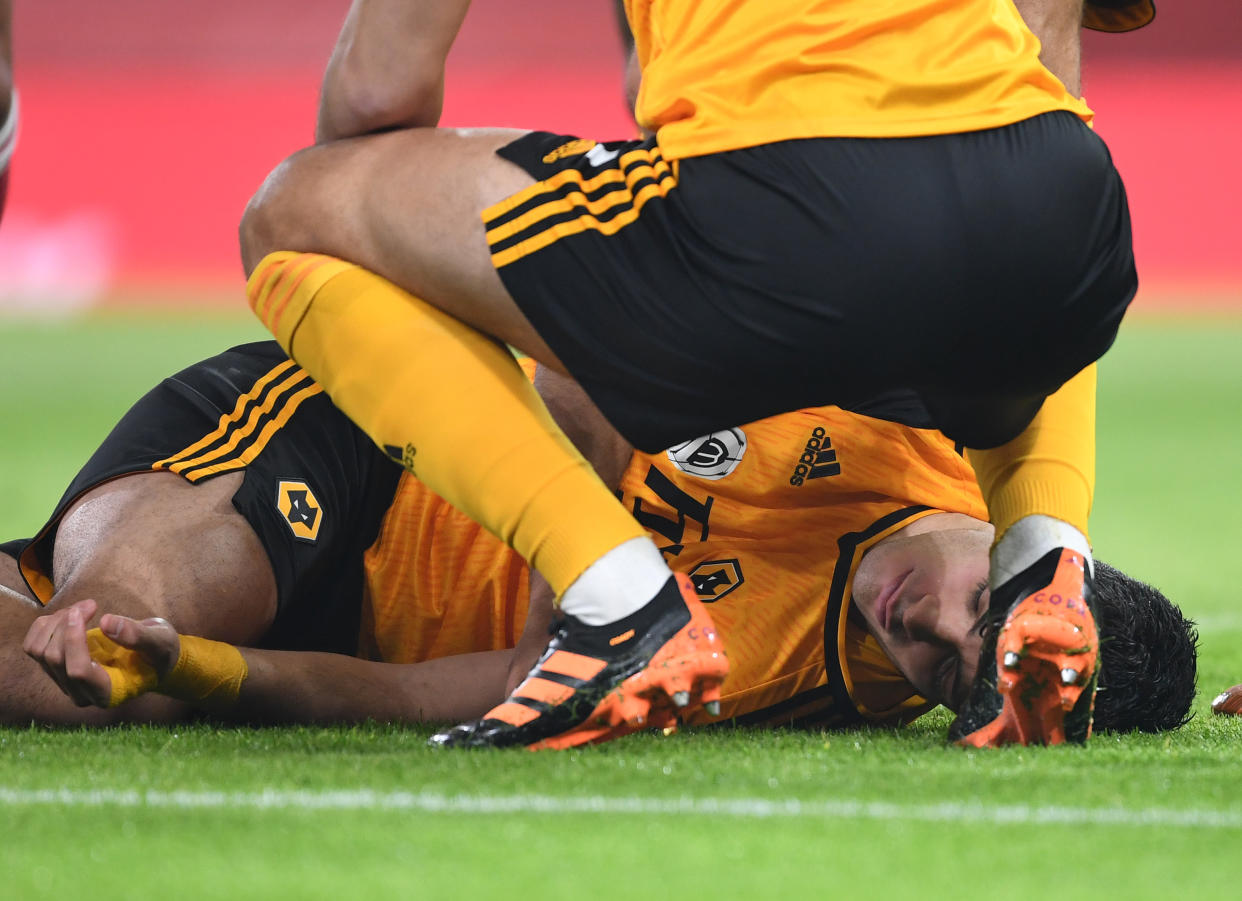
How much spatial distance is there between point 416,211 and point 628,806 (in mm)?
685

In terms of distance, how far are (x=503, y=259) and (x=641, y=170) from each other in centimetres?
17

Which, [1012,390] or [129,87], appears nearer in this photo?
[1012,390]

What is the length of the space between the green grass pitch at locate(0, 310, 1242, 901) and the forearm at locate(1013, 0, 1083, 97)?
3.44 ft

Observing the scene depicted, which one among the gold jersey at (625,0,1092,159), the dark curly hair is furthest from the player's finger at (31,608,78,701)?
the dark curly hair

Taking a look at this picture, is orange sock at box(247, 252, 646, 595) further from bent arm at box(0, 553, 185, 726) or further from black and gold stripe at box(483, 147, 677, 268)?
bent arm at box(0, 553, 185, 726)

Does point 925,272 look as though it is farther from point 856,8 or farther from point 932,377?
point 856,8

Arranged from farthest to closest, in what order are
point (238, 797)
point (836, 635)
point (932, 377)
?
point (836, 635), point (932, 377), point (238, 797)

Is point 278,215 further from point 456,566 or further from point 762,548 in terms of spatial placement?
point 762,548

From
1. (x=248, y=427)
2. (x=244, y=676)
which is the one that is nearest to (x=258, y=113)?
(x=248, y=427)

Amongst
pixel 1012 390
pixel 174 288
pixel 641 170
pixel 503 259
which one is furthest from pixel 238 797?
pixel 174 288

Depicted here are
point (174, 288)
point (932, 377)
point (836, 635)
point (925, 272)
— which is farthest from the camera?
point (174, 288)

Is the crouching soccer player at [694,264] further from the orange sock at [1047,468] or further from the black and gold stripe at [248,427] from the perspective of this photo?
the black and gold stripe at [248,427]

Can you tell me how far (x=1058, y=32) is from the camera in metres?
2.65

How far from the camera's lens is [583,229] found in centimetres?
172
